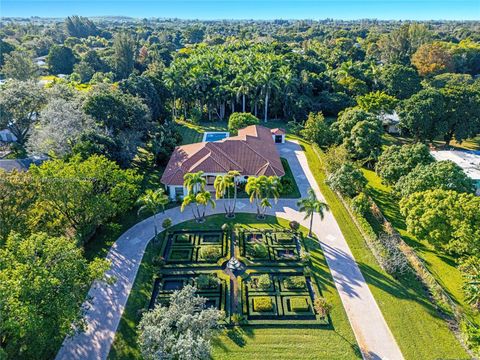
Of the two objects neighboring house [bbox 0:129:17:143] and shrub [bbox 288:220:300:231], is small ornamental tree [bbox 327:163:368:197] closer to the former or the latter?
shrub [bbox 288:220:300:231]

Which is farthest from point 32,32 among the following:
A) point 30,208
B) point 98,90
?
point 30,208

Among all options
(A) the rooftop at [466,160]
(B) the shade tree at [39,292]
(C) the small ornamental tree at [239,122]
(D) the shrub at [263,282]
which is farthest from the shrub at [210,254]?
(A) the rooftop at [466,160]

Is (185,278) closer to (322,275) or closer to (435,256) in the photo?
(322,275)

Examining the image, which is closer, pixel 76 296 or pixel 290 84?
pixel 76 296

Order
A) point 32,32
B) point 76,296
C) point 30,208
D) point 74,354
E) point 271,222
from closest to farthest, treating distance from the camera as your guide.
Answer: point 76,296, point 74,354, point 30,208, point 271,222, point 32,32

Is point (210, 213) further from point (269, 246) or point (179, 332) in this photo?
point (179, 332)

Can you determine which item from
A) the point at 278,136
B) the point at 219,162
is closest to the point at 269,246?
the point at 219,162

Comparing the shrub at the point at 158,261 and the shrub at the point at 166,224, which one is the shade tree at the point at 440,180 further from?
the shrub at the point at 158,261
